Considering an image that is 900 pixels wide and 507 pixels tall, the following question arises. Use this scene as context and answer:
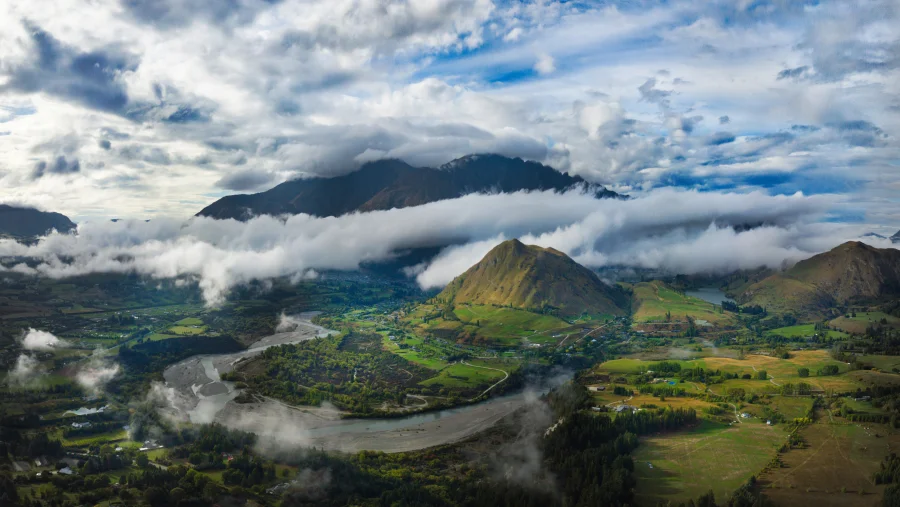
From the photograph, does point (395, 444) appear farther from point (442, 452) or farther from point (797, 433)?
point (797, 433)

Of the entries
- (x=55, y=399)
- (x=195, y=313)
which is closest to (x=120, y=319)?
(x=195, y=313)

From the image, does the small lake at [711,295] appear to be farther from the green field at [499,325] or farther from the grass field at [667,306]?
the green field at [499,325]

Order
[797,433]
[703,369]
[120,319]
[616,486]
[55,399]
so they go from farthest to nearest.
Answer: [120,319]
[703,369]
[55,399]
[797,433]
[616,486]

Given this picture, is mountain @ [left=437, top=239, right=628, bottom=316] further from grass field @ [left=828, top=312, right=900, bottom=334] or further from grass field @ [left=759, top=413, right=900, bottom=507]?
grass field @ [left=759, top=413, right=900, bottom=507]

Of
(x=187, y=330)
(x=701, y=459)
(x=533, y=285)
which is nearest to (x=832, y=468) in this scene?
(x=701, y=459)

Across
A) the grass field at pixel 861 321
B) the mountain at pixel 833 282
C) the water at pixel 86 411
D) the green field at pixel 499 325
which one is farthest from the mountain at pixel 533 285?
the water at pixel 86 411

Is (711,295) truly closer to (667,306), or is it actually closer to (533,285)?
(667,306)
